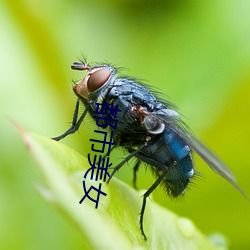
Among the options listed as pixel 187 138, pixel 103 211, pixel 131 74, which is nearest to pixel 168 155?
pixel 187 138

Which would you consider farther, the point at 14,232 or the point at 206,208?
the point at 206,208

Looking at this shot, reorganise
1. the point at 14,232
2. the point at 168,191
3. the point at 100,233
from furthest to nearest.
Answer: the point at 14,232 → the point at 168,191 → the point at 100,233

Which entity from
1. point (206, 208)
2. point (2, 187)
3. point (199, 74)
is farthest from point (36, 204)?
point (199, 74)

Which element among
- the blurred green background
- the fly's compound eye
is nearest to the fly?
the fly's compound eye

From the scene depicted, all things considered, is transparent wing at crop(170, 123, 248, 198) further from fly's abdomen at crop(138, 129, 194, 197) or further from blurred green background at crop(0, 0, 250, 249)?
blurred green background at crop(0, 0, 250, 249)

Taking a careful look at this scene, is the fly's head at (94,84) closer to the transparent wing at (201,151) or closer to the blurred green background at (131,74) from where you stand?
the transparent wing at (201,151)

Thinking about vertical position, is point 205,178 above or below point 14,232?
above

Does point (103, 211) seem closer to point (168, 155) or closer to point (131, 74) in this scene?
point (168, 155)

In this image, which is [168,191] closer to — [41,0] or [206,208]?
[206,208]
